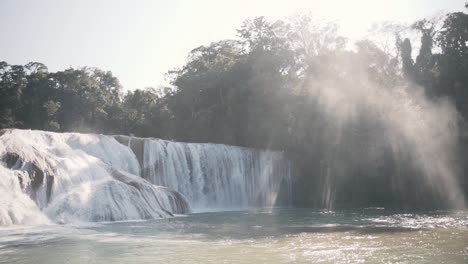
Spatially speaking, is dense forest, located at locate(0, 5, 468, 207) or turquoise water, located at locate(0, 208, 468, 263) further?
dense forest, located at locate(0, 5, 468, 207)

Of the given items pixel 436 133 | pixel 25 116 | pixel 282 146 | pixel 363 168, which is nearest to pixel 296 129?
pixel 282 146

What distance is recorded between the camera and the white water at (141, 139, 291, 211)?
29.3 meters

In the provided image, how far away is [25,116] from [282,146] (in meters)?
31.1

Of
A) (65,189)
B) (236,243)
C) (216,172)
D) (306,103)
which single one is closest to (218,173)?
(216,172)

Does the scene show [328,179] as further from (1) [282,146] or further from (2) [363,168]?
(1) [282,146]

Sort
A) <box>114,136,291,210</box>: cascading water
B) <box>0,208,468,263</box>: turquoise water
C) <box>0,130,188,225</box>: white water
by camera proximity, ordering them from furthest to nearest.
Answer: <box>114,136,291,210</box>: cascading water < <box>0,130,188,225</box>: white water < <box>0,208,468,263</box>: turquoise water

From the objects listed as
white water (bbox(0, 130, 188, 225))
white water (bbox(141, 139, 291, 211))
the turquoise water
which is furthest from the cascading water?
the turquoise water

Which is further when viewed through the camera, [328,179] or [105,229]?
[328,179]

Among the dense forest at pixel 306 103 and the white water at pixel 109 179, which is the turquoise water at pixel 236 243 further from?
the dense forest at pixel 306 103

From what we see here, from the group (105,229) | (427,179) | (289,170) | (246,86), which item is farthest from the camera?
(246,86)

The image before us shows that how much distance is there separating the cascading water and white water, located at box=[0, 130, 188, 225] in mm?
4938

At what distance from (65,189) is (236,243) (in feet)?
32.6

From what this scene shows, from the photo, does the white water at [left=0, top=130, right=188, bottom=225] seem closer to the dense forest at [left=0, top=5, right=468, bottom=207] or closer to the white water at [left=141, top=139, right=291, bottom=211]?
the white water at [left=141, top=139, right=291, bottom=211]

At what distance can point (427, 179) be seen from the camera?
30.9m
